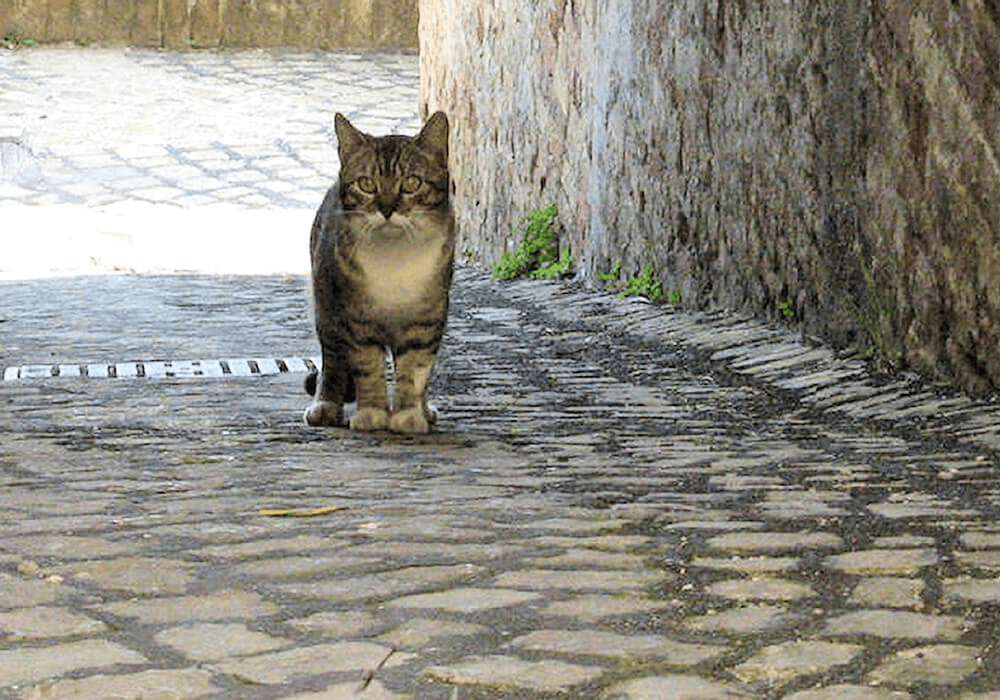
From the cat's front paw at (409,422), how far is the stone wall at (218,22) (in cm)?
1404

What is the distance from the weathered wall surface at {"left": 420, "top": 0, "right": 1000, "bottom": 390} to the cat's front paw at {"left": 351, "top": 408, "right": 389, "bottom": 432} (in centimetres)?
154

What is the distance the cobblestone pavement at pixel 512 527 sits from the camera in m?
2.38

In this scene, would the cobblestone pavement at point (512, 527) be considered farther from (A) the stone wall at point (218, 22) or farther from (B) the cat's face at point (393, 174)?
(A) the stone wall at point (218, 22)

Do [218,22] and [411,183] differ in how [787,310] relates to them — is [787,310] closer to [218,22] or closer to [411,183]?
[411,183]

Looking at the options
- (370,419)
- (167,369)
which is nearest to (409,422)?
(370,419)

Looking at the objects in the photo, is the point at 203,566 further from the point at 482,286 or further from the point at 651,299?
the point at 482,286

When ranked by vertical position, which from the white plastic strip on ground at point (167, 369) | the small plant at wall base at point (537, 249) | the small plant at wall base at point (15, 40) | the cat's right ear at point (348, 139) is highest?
the small plant at wall base at point (15, 40)

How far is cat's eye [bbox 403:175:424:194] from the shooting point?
14.7 ft

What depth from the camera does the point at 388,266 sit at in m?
4.47

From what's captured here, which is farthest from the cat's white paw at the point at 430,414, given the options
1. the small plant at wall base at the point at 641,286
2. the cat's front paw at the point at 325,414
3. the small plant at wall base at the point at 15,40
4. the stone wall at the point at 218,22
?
the small plant at wall base at the point at 15,40

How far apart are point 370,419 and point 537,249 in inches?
182

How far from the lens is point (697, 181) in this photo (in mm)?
6926

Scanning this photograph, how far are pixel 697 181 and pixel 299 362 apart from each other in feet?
5.88

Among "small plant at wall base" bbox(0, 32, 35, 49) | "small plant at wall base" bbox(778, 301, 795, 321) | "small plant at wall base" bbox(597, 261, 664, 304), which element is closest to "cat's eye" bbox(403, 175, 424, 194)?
"small plant at wall base" bbox(778, 301, 795, 321)
